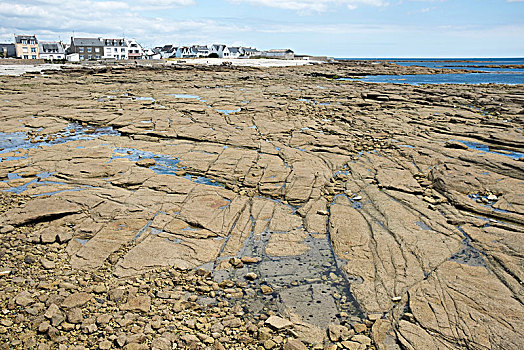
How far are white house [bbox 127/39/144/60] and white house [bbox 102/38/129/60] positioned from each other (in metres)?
2.66

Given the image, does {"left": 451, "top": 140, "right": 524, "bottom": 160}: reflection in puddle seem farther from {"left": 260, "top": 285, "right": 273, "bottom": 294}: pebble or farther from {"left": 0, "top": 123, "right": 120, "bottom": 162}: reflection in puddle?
{"left": 0, "top": 123, "right": 120, "bottom": 162}: reflection in puddle

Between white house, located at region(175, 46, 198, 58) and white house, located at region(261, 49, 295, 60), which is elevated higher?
white house, located at region(261, 49, 295, 60)

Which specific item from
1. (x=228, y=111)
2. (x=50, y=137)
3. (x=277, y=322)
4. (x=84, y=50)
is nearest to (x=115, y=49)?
(x=84, y=50)

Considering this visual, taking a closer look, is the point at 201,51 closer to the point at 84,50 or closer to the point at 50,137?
the point at 84,50

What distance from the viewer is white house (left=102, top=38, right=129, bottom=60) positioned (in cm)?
9969

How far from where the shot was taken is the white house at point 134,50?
106m

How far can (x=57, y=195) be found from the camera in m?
9.01

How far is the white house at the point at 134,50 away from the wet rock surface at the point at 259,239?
100.0 metres

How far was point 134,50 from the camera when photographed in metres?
109

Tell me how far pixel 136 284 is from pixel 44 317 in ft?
4.23

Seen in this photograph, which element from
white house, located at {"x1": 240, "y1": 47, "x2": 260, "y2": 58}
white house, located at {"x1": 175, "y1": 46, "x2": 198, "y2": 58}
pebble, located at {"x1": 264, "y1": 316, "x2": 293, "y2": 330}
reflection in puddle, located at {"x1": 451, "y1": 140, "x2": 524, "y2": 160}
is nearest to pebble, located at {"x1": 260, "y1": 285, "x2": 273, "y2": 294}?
pebble, located at {"x1": 264, "y1": 316, "x2": 293, "y2": 330}

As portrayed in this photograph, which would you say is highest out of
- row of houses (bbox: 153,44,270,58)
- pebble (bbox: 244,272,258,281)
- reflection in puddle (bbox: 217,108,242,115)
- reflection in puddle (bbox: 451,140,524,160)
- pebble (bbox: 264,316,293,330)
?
row of houses (bbox: 153,44,270,58)

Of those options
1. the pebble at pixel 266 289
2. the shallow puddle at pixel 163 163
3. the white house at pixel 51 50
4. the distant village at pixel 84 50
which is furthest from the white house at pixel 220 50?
the pebble at pixel 266 289

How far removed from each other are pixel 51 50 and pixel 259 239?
106m
